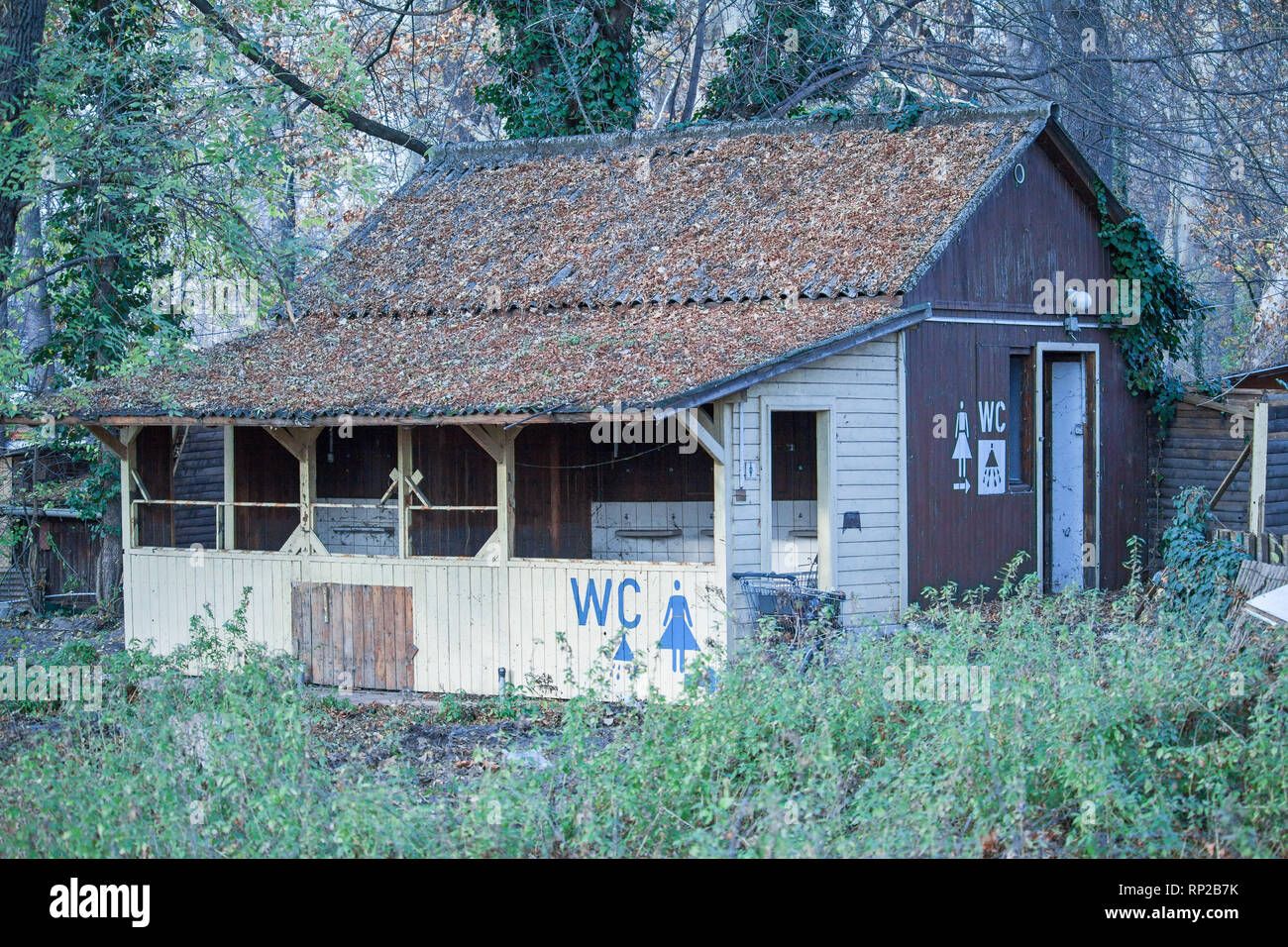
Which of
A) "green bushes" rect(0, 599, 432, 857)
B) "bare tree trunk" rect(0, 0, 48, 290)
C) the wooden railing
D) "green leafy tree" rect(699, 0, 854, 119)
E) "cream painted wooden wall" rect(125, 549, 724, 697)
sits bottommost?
"green bushes" rect(0, 599, 432, 857)

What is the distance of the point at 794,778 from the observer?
8.64 metres

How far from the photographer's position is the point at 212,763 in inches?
328

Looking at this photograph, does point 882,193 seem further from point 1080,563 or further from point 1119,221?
point 1080,563

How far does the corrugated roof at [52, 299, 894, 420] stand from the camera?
12391 millimetres

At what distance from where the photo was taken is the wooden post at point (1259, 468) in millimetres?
14195

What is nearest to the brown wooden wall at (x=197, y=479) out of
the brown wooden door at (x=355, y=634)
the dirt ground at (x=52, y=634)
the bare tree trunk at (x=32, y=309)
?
the dirt ground at (x=52, y=634)

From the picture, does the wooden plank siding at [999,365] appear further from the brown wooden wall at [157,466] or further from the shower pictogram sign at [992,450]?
the brown wooden wall at [157,466]

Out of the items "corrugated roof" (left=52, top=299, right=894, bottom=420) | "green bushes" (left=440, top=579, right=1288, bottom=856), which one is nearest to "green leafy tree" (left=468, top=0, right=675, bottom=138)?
"corrugated roof" (left=52, top=299, right=894, bottom=420)

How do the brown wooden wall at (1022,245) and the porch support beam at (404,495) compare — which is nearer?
the porch support beam at (404,495)

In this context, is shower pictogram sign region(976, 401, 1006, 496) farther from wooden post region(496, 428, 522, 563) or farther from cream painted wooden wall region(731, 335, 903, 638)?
wooden post region(496, 428, 522, 563)

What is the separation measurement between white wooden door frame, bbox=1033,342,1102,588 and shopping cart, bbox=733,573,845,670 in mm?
4590

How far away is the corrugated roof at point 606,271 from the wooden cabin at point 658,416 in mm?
49

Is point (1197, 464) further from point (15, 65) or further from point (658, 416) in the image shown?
point (15, 65)

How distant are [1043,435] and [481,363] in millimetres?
6883
